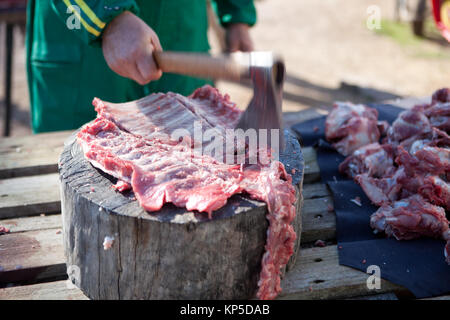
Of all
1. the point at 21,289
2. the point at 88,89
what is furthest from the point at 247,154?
the point at 88,89

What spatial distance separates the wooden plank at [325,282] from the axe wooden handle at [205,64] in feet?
3.43

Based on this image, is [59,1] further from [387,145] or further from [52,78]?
[387,145]

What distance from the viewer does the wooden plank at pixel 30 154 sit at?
3432 millimetres

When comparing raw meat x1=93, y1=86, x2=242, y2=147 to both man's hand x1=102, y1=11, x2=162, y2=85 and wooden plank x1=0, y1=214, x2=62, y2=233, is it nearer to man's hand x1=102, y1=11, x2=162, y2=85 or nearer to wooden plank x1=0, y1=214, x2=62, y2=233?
man's hand x1=102, y1=11, x2=162, y2=85

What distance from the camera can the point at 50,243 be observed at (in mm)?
2688

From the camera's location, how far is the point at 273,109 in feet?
7.31

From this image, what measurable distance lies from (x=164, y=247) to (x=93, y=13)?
4.69 feet

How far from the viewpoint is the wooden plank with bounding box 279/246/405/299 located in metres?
2.32

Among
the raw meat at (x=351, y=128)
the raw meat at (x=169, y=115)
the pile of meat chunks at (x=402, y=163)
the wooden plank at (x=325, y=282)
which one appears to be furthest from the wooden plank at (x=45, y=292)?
the raw meat at (x=351, y=128)

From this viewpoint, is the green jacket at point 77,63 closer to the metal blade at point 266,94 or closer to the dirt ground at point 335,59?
the metal blade at point 266,94

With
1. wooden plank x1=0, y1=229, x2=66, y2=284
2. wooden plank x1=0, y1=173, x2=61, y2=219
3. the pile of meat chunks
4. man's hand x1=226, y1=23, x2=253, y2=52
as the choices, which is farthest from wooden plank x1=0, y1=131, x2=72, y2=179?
the pile of meat chunks

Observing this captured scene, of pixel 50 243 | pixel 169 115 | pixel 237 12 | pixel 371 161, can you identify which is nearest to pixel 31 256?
pixel 50 243

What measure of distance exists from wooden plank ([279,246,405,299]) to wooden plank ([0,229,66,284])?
4.00ft

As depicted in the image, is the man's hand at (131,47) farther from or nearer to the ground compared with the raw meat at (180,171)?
farther from the ground
